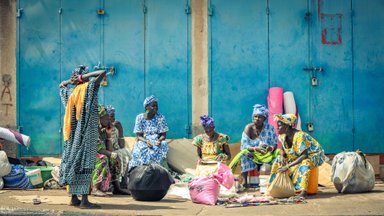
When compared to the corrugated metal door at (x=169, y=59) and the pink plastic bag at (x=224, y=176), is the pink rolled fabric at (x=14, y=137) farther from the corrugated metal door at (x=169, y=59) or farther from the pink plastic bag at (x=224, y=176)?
the pink plastic bag at (x=224, y=176)

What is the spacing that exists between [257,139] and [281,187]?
165 cm

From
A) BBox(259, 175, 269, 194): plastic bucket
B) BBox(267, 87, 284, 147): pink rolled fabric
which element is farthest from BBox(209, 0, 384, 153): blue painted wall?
BBox(259, 175, 269, 194): plastic bucket

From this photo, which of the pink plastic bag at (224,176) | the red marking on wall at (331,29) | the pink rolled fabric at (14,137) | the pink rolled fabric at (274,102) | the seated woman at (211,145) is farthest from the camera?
the red marking on wall at (331,29)

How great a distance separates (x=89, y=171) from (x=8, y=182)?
8.60ft

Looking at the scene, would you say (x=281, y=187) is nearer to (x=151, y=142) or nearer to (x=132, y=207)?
(x=132, y=207)

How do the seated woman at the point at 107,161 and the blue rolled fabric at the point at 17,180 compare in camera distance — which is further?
the blue rolled fabric at the point at 17,180

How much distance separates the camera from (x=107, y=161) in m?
10.5

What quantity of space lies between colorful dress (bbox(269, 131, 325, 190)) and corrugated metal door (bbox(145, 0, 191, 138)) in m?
2.99

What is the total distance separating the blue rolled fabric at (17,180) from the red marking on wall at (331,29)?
5.50 metres

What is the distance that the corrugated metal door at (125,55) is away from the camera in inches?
508

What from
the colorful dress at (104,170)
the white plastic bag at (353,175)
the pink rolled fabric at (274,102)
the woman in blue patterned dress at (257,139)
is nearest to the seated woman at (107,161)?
the colorful dress at (104,170)

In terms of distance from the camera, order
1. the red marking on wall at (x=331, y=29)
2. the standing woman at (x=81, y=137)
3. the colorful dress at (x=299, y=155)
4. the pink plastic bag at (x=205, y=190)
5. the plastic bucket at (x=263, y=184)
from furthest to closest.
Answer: the red marking on wall at (x=331, y=29), the plastic bucket at (x=263, y=184), the colorful dress at (x=299, y=155), the pink plastic bag at (x=205, y=190), the standing woman at (x=81, y=137)

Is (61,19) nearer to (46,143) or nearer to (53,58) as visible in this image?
(53,58)

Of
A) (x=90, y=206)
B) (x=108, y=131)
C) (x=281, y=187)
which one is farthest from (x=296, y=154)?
(x=90, y=206)
